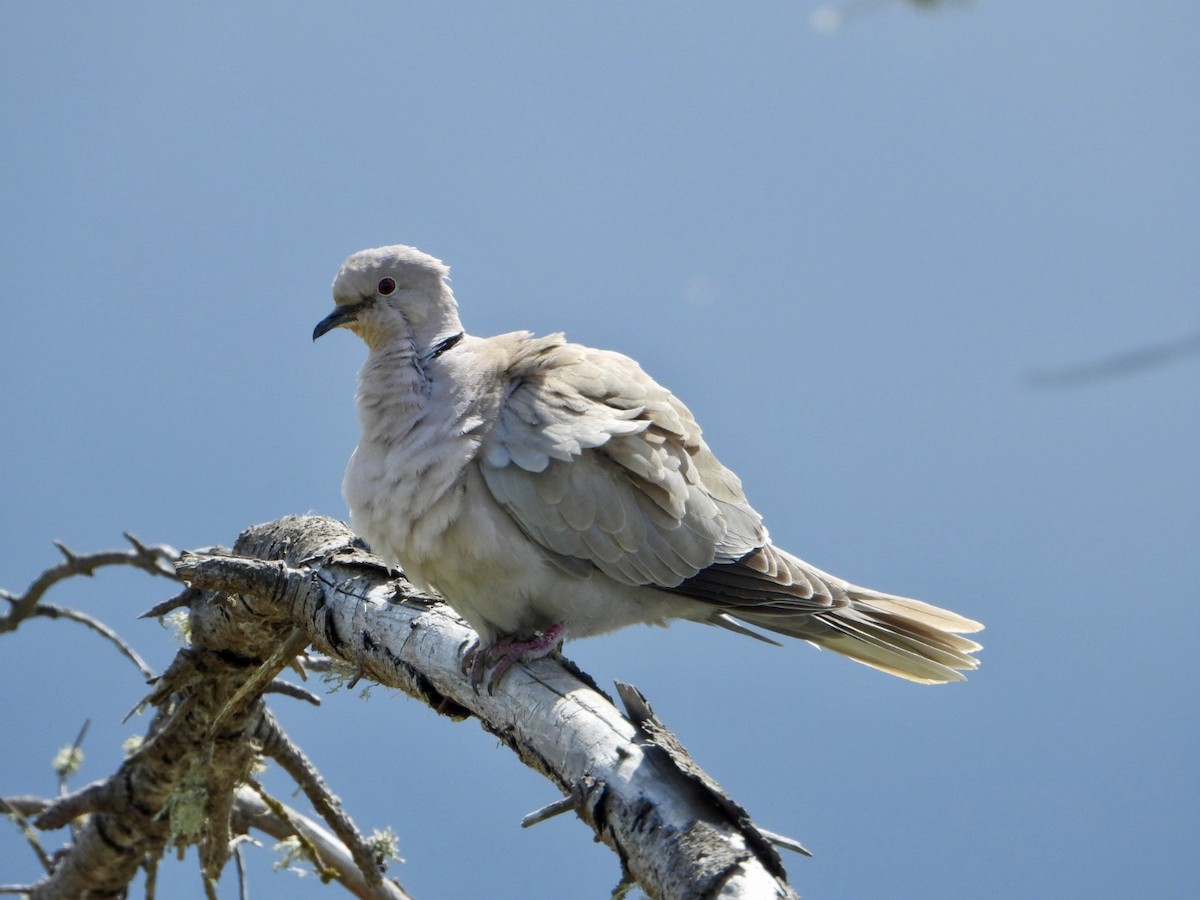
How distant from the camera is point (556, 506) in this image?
3199 mm

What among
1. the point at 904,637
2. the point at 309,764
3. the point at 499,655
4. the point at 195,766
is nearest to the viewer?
the point at 499,655

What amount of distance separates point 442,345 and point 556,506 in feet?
2.55

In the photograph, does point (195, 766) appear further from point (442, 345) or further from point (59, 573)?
point (442, 345)

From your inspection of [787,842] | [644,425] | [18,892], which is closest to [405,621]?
[644,425]

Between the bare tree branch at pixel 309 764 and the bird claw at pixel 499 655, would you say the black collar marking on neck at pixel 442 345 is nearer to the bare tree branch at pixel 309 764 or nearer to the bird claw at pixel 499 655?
the bare tree branch at pixel 309 764

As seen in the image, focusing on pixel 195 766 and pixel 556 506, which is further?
pixel 195 766

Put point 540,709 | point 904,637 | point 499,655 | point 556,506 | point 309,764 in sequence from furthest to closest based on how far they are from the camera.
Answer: point 309,764, point 904,637, point 556,506, point 499,655, point 540,709

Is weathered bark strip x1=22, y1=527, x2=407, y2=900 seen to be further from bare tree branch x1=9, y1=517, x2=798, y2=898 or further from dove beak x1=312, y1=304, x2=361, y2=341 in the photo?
dove beak x1=312, y1=304, x2=361, y2=341

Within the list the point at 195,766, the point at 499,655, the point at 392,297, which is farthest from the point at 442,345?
the point at 195,766

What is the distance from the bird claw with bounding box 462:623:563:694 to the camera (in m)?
2.90

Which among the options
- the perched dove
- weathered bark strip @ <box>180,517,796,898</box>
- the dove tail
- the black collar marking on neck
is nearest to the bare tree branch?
weathered bark strip @ <box>180,517,796,898</box>

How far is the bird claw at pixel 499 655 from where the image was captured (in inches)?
114

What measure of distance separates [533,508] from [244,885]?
68.3 inches

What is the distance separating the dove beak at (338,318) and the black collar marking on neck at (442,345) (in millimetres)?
336
